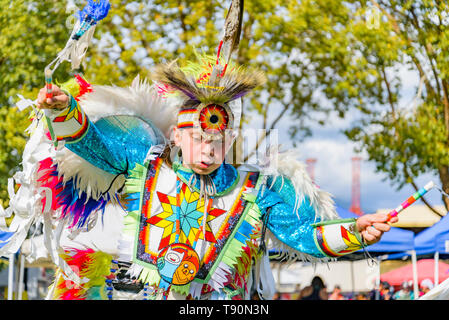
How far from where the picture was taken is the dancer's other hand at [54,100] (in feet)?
8.21

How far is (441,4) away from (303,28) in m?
2.73

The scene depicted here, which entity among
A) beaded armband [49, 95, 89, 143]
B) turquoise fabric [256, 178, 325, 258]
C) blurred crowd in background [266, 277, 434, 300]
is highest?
beaded armband [49, 95, 89, 143]

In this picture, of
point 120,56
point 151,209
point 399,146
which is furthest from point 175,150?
point 120,56

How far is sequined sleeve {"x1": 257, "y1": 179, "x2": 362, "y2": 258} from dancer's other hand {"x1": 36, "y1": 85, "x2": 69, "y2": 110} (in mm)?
1059

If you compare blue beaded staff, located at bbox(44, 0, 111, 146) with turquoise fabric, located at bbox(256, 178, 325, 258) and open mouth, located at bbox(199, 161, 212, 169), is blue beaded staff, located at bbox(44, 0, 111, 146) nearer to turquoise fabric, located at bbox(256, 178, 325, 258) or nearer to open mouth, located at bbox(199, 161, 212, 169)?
open mouth, located at bbox(199, 161, 212, 169)

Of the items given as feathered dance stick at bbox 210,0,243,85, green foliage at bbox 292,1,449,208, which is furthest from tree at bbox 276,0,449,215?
feathered dance stick at bbox 210,0,243,85

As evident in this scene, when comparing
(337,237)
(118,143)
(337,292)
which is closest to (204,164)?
(118,143)

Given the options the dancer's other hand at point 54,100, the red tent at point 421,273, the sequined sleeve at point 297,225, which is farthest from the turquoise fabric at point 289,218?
the red tent at point 421,273

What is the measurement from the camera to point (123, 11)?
902 centimetres

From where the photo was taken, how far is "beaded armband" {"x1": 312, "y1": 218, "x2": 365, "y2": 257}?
2.80 metres

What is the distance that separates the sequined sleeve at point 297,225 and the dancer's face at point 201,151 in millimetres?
290

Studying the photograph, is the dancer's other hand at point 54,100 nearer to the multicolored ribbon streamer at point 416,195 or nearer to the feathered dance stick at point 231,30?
the feathered dance stick at point 231,30
